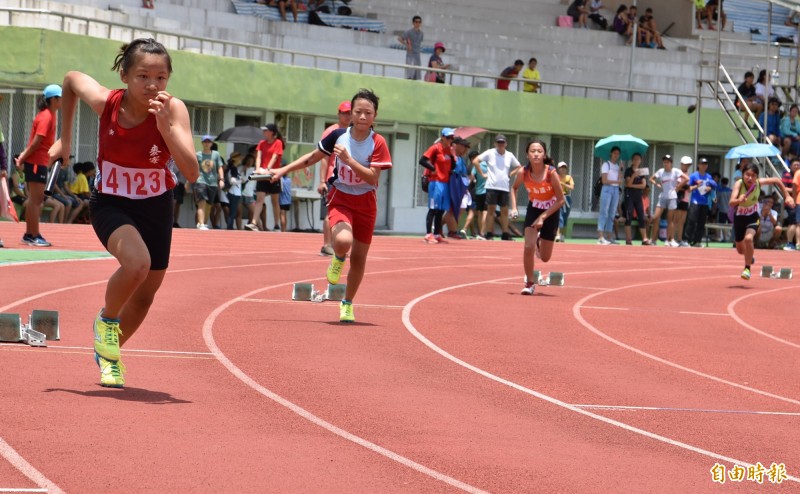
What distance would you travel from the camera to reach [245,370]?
9.64 m

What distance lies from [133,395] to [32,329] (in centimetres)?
235

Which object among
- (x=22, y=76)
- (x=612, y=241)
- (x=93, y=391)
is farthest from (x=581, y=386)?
(x=612, y=241)

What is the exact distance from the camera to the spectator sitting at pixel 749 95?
3888 cm

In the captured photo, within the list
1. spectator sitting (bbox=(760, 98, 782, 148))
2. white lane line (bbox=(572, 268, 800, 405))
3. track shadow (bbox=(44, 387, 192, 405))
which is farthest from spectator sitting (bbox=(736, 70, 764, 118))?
track shadow (bbox=(44, 387, 192, 405))

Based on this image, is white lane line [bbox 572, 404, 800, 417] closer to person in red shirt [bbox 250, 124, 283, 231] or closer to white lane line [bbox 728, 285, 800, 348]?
white lane line [bbox 728, 285, 800, 348]

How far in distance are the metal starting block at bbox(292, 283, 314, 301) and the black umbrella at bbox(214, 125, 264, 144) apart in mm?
15090

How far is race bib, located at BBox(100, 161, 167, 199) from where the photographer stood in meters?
8.08

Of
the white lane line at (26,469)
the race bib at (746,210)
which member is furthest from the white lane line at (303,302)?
the white lane line at (26,469)

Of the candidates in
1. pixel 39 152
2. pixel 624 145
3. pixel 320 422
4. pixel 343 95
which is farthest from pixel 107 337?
pixel 624 145

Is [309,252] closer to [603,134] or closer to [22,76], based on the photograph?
[22,76]

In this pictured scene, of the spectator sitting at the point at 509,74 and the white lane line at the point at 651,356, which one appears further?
the spectator sitting at the point at 509,74

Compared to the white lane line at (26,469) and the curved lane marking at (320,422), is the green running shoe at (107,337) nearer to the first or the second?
the curved lane marking at (320,422)

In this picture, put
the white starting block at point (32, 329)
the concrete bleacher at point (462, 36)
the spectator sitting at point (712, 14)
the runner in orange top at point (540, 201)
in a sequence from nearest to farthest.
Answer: the white starting block at point (32, 329) → the runner in orange top at point (540, 201) → the concrete bleacher at point (462, 36) → the spectator sitting at point (712, 14)

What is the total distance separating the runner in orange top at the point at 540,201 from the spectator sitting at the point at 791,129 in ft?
70.7
